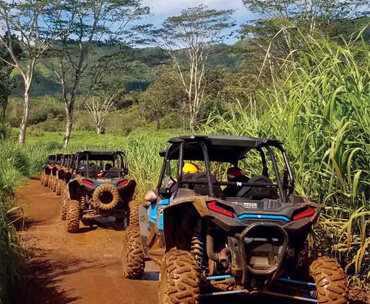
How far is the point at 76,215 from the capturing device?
372 inches

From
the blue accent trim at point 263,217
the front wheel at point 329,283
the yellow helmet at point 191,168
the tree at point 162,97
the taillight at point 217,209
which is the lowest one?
the front wheel at point 329,283

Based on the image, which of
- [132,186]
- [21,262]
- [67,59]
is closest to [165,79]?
[67,59]

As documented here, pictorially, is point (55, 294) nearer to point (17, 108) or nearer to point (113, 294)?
point (113, 294)

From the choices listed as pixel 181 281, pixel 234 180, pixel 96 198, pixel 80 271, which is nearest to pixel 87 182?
pixel 96 198

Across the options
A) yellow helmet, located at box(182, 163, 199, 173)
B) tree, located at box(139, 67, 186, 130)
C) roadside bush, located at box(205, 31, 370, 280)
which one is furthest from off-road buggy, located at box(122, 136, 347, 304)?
tree, located at box(139, 67, 186, 130)

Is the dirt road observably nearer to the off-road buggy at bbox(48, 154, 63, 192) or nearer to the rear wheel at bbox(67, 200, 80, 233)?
the rear wheel at bbox(67, 200, 80, 233)

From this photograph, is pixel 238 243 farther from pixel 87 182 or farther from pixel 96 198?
pixel 87 182

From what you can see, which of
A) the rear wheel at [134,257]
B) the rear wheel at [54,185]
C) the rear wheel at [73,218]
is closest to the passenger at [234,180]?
the rear wheel at [134,257]

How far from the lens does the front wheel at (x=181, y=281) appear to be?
4078mm

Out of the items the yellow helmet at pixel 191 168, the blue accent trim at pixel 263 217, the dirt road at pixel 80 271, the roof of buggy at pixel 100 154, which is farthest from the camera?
the roof of buggy at pixel 100 154

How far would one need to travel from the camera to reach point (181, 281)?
161 inches

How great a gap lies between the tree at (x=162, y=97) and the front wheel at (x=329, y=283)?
40728mm

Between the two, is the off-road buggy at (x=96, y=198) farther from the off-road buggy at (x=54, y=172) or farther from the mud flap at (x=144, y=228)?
the off-road buggy at (x=54, y=172)

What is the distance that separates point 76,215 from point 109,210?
1.93 feet
